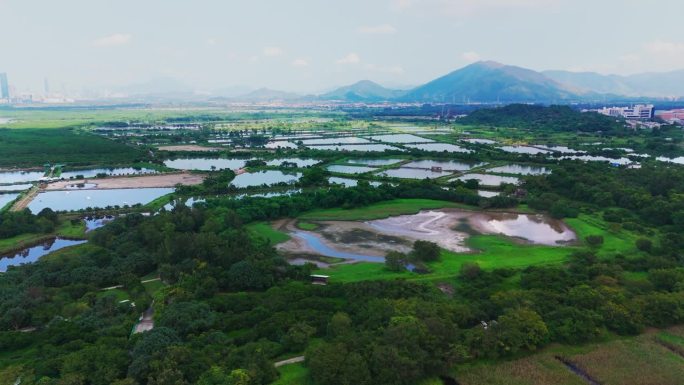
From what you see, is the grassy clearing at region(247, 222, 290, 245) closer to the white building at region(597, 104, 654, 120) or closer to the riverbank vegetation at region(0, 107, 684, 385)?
the riverbank vegetation at region(0, 107, 684, 385)

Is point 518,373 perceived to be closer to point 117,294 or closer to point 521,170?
point 117,294

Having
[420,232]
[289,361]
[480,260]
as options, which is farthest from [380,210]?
[289,361]

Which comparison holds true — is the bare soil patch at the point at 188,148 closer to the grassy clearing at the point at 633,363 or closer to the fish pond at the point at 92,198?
the fish pond at the point at 92,198

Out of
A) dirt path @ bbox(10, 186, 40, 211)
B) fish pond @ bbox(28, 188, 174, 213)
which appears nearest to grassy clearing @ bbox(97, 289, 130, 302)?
fish pond @ bbox(28, 188, 174, 213)

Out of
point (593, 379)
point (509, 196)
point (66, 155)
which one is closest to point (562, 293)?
point (593, 379)

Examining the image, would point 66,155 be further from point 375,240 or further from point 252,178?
point 375,240
